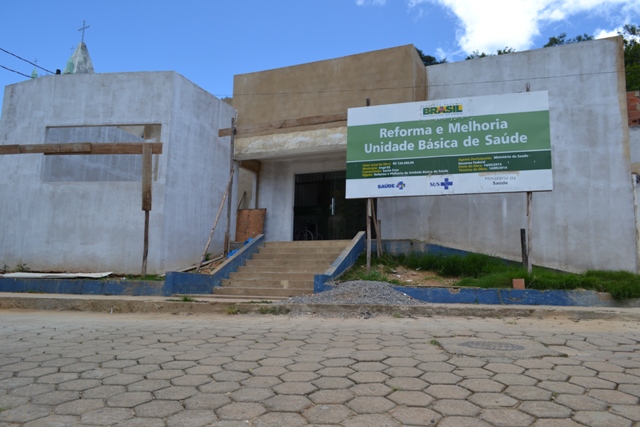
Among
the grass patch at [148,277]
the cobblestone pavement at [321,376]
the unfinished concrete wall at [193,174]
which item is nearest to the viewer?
the cobblestone pavement at [321,376]

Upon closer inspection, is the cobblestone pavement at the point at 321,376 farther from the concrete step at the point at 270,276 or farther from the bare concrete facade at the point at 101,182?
the bare concrete facade at the point at 101,182

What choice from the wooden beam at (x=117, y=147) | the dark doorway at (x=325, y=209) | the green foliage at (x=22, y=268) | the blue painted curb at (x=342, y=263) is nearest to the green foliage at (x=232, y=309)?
the blue painted curb at (x=342, y=263)

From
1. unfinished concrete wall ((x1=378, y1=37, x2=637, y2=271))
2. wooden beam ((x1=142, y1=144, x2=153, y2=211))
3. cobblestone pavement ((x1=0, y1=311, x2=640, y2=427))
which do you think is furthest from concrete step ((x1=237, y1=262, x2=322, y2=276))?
cobblestone pavement ((x1=0, y1=311, x2=640, y2=427))

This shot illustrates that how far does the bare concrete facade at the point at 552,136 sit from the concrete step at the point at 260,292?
385 cm

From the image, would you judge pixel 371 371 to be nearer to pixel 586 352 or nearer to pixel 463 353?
pixel 463 353

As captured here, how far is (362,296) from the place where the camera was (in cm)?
731

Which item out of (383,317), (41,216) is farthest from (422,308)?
(41,216)

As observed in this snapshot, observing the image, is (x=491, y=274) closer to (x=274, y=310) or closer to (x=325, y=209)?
(x=274, y=310)

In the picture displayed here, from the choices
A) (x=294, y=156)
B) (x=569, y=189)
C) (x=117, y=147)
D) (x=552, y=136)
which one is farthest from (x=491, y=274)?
(x=117, y=147)

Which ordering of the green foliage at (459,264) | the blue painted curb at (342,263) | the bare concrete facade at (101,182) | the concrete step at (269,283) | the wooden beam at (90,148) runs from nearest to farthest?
the blue painted curb at (342,263) → the concrete step at (269,283) → the green foliage at (459,264) → the wooden beam at (90,148) → the bare concrete facade at (101,182)

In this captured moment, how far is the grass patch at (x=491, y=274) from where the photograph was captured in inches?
307

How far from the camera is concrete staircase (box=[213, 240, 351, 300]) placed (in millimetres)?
9188

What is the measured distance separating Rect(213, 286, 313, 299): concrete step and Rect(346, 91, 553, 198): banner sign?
2445 mm

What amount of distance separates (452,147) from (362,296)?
388cm
